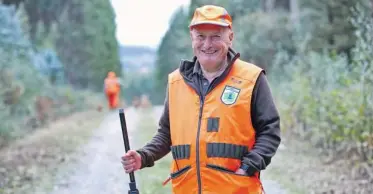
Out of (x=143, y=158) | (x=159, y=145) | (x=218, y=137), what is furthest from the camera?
(x=159, y=145)

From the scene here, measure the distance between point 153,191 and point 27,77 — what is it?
39.6ft

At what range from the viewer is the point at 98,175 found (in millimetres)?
10031

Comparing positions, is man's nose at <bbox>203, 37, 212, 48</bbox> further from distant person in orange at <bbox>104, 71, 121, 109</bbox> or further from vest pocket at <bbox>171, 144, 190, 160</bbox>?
distant person in orange at <bbox>104, 71, 121, 109</bbox>

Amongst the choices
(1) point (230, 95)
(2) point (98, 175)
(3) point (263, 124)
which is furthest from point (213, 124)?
(2) point (98, 175)

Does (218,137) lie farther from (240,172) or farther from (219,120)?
(240,172)

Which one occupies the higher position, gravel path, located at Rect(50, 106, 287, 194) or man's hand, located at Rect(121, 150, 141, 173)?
man's hand, located at Rect(121, 150, 141, 173)

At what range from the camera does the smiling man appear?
360 centimetres

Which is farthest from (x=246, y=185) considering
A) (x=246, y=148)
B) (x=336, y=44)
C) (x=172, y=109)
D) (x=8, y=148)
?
(x=336, y=44)

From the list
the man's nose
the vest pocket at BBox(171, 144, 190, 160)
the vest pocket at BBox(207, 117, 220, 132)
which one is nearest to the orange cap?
the man's nose

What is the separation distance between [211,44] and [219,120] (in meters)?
0.46

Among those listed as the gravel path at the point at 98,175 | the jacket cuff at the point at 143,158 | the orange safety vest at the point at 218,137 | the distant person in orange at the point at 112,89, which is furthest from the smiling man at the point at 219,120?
the distant person in orange at the point at 112,89

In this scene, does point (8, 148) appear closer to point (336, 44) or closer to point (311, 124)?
point (311, 124)

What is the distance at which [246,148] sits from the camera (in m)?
3.64

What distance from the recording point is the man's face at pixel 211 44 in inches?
147
